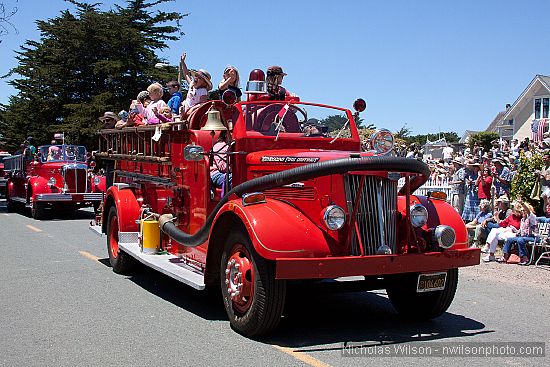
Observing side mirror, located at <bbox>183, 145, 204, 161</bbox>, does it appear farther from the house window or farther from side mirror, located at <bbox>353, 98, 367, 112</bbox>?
the house window

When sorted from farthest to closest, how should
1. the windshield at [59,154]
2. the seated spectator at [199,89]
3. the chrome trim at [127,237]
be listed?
the windshield at [59,154]
the chrome trim at [127,237]
the seated spectator at [199,89]

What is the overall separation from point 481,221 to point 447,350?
25.1ft

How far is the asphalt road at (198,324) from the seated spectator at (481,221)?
2.91 metres

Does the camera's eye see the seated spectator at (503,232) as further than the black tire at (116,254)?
Yes

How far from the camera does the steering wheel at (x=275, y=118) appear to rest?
7.05m

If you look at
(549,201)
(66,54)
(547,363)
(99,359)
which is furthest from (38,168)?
(66,54)

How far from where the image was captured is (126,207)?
9.08 m

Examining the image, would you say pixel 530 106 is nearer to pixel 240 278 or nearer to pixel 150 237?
pixel 150 237

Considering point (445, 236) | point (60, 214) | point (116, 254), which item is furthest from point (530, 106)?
point (445, 236)

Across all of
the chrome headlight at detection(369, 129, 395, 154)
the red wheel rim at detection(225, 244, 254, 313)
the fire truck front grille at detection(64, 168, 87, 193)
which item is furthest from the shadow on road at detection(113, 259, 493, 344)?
the fire truck front grille at detection(64, 168, 87, 193)

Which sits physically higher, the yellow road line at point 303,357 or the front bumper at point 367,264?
the front bumper at point 367,264

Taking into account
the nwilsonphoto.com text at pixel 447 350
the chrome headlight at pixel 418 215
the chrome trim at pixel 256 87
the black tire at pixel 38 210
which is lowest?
the black tire at pixel 38 210

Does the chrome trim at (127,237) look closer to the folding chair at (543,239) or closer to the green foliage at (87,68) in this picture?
the folding chair at (543,239)

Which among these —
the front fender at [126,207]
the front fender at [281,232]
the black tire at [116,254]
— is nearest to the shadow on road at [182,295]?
the black tire at [116,254]
